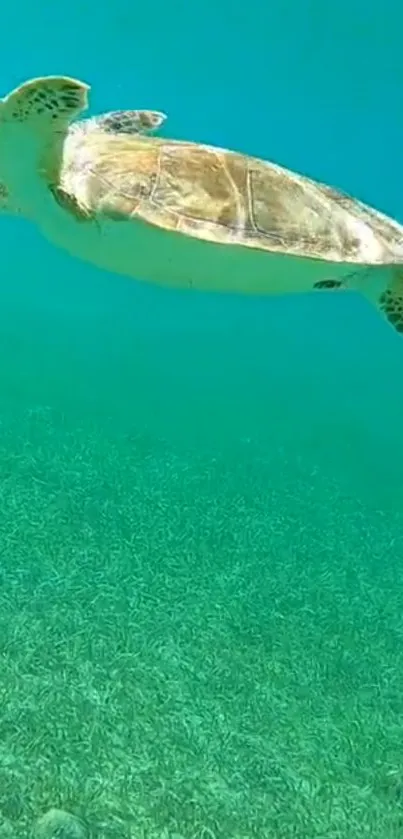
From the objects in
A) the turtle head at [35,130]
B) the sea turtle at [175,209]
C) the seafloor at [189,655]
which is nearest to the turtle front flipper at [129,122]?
the sea turtle at [175,209]

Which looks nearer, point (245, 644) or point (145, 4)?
point (245, 644)

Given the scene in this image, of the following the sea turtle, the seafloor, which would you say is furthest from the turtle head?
the seafloor

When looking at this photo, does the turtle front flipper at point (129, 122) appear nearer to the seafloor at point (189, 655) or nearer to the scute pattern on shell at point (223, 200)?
the scute pattern on shell at point (223, 200)

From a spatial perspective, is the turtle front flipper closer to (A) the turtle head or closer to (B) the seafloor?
(A) the turtle head

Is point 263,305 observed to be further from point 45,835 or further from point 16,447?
point 45,835

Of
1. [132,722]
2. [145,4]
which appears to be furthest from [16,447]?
[145,4]

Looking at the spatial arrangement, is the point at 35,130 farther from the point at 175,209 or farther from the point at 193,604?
the point at 193,604

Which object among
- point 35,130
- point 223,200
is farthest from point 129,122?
point 35,130
